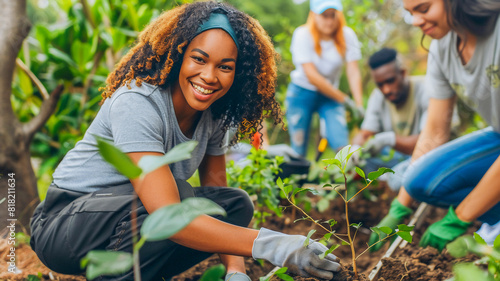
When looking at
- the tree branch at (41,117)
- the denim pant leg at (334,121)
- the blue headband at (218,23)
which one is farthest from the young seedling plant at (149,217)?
the denim pant leg at (334,121)

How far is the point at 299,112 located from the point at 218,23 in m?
2.16

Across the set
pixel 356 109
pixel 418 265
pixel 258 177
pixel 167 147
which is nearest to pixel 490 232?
pixel 418 265

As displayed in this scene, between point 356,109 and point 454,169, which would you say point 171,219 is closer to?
point 454,169

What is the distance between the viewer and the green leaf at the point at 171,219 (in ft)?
2.33

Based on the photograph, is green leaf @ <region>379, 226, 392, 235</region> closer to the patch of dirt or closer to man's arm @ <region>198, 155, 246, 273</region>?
man's arm @ <region>198, 155, 246, 273</region>

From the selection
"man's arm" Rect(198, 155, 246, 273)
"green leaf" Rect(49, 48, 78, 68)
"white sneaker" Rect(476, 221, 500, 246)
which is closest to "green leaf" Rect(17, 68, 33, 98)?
"green leaf" Rect(49, 48, 78, 68)

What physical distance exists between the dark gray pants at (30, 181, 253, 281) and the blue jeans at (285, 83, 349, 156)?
2.16 m

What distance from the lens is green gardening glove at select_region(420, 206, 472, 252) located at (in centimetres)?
168

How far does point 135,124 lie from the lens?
1.22 metres

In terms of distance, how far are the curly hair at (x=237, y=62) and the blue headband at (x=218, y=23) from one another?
13 millimetres

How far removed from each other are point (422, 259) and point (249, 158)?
0.81m

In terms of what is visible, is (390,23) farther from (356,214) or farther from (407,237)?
(407,237)

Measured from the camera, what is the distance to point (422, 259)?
1.64 m

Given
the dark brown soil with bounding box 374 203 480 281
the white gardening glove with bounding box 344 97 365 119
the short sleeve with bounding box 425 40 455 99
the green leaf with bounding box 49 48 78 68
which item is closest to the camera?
the dark brown soil with bounding box 374 203 480 281
